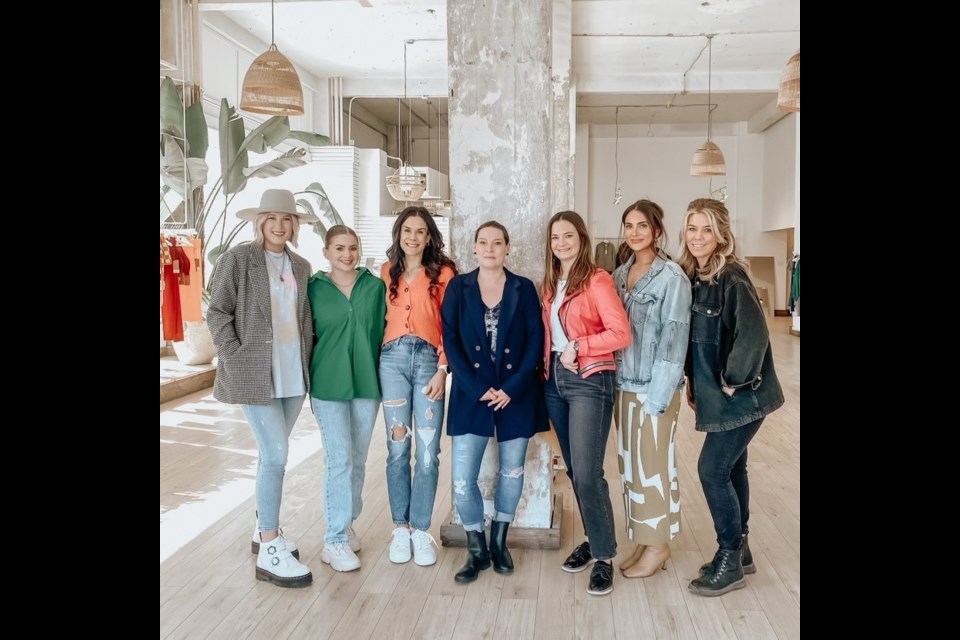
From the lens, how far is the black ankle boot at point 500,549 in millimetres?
3436

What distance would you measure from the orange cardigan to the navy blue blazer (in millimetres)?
118

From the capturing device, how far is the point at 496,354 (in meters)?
3.32

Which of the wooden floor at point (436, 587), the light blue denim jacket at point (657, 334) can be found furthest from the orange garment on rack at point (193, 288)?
the light blue denim jacket at point (657, 334)

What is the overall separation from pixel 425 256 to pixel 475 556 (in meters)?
1.25

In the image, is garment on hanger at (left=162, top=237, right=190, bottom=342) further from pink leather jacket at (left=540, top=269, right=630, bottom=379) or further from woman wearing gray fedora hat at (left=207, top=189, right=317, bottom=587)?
pink leather jacket at (left=540, top=269, right=630, bottom=379)

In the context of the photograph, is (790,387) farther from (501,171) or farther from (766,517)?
(501,171)

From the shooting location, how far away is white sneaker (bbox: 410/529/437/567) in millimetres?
3515

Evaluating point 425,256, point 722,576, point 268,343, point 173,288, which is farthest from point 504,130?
point 173,288

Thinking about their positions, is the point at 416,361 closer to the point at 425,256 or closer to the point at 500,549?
the point at 425,256

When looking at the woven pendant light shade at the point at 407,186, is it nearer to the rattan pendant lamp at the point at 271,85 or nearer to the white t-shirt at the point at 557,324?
the rattan pendant lamp at the point at 271,85

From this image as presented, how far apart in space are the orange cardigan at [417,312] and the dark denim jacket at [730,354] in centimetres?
102
